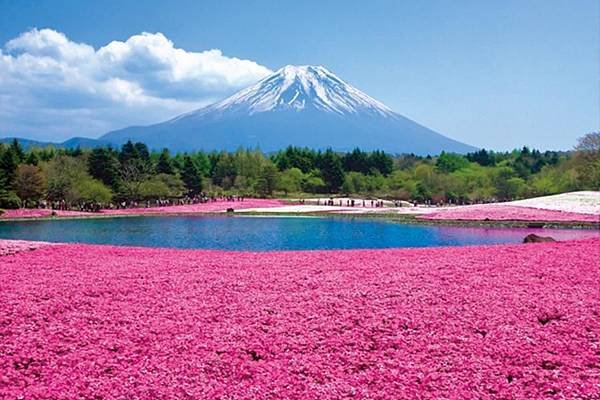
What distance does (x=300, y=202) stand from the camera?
78.7m

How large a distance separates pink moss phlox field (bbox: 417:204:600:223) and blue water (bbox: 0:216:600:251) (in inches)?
231

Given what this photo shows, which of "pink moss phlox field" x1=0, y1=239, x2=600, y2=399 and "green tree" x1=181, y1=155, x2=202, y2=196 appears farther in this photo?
"green tree" x1=181, y1=155, x2=202, y2=196

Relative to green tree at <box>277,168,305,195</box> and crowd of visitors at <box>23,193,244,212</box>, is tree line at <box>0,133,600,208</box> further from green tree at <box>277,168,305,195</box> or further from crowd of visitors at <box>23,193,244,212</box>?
crowd of visitors at <box>23,193,244,212</box>

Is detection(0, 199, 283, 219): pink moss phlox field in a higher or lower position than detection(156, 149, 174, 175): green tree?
lower

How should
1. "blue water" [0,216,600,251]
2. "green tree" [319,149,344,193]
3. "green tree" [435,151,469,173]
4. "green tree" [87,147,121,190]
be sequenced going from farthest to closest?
1. "green tree" [435,151,469,173]
2. "green tree" [319,149,344,193]
3. "green tree" [87,147,121,190]
4. "blue water" [0,216,600,251]

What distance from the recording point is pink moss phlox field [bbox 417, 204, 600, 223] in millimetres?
42625

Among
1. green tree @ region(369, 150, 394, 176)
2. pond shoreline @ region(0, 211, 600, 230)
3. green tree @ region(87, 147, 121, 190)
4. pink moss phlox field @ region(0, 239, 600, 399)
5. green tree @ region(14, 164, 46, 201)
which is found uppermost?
green tree @ region(369, 150, 394, 176)

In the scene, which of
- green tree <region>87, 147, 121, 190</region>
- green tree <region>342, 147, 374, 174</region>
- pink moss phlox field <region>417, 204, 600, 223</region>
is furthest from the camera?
green tree <region>342, 147, 374, 174</region>

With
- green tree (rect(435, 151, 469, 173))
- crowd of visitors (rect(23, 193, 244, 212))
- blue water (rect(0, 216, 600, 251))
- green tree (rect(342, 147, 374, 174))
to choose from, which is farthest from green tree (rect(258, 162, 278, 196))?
blue water (rect(0, 216, 600, 251))

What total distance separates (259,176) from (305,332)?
8399 centimetres

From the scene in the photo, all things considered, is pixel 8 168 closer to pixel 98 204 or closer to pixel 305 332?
pixel 98 204

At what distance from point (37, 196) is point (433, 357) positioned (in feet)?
198

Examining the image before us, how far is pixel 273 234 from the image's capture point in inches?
1340

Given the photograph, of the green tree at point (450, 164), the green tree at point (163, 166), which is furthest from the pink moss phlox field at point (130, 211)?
the green tree at point (450, 164)
